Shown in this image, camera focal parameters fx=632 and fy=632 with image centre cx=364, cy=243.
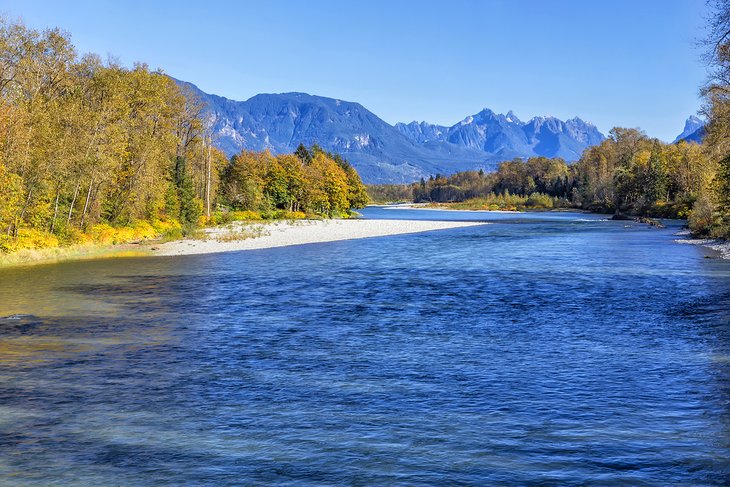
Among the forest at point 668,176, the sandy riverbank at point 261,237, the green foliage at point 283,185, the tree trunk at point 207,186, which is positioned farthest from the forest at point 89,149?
the forest at point 668,176

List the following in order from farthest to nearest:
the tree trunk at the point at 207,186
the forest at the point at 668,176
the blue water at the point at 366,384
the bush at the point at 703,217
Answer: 1. the tree trunk at the point at 207,186
2. the bush at the point at 703,217
3. the forest at the point at 668,176
4. the blue water at the point at 366,384

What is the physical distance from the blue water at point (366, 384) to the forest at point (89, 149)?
15.0 metres

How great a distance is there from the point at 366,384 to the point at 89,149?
141 feet

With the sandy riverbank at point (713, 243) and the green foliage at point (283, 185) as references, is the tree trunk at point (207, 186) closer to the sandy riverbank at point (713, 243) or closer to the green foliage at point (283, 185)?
the green foliage at point (283, 185)

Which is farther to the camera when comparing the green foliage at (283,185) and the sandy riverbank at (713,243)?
the green foliage at (283,185)

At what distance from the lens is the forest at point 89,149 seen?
4241 centimetres

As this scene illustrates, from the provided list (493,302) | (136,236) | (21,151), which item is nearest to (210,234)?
(136,236)

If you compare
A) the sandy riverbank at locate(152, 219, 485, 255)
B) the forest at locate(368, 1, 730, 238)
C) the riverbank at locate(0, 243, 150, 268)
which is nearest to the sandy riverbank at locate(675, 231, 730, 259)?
the forest at locate(368, 1, 730, 238)

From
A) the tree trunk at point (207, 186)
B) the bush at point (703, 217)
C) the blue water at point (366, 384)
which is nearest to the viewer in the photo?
the blue water at point (366, 384)

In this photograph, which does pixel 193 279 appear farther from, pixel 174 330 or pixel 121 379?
pixel 121 379

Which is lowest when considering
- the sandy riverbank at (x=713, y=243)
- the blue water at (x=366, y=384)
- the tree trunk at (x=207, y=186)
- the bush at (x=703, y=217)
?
the blue water at (x=366, y=384)

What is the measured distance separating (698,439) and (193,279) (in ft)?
89.1

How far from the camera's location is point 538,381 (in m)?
14.1

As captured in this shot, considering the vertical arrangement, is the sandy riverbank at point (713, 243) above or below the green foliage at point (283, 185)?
below
